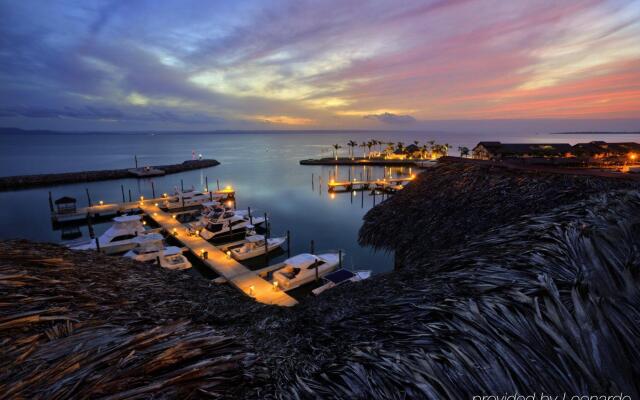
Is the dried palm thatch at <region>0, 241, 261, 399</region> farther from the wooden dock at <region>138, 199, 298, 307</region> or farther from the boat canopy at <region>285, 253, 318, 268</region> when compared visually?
the boat canopy at <region>285, 253, 318, 268</region>

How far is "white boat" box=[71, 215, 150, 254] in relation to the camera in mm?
21781

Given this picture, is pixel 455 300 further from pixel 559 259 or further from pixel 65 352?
pixel 65 352

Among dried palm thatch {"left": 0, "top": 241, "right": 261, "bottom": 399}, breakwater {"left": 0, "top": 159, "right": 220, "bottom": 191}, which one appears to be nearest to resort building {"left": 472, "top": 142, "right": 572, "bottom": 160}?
dried palm thatch {"left": 0, "top": 241, "right": 261, "bottom": 399}

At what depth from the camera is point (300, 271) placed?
17.4 m

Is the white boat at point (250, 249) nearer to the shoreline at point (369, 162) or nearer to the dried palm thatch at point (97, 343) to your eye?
the dried palm thatch at point (97, 343)

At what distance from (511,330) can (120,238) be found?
2662cm

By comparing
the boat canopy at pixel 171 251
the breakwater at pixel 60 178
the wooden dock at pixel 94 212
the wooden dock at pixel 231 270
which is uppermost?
the breakwater at pixel 60 178

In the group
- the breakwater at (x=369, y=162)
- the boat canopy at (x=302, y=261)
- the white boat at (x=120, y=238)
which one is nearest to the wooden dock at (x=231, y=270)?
the boat canopy at (x=302, y=261)

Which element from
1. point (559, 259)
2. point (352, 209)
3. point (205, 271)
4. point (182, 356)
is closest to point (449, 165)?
point (559, 259)

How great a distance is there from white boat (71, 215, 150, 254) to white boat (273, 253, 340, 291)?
11.9m

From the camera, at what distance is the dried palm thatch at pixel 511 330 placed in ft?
8.16

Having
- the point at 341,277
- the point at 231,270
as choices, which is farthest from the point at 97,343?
the point at 231,270

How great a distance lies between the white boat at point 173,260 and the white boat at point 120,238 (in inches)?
137

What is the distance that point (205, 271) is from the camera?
20453 mm
